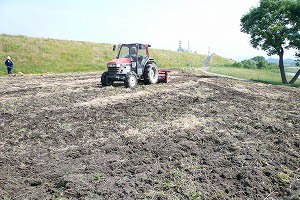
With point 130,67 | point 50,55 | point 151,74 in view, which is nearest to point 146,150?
point 130,67

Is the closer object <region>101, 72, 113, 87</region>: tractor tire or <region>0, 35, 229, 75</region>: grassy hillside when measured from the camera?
<region>101, 72, 113, 87</region>: tractor tire

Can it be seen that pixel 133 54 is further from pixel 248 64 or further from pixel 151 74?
pixel 248 64

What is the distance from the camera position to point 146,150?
692cm

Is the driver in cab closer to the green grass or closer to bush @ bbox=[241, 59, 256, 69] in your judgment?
the green grass

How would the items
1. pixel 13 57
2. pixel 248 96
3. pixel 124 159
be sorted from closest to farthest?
pixel 124 159
pixel 248 96
pixel 13 57

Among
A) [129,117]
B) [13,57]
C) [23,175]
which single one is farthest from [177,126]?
[13,57]

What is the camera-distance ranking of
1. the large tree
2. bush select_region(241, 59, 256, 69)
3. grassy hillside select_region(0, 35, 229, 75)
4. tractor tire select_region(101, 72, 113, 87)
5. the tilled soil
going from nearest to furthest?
the tilled soil
tractor tire select_region(101, 72, 113, 87)
the large tree
grassy hillside select_region(0, 35, 229, 75)
bush select_region(241, 59, 256, 69)

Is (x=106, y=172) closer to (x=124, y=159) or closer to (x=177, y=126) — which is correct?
(x=124, y=159)

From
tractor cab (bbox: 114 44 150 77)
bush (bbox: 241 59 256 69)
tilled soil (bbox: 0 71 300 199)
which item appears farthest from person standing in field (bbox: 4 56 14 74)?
bush (bbox: 241 59 256 69)

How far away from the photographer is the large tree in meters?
23.9

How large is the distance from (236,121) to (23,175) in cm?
623

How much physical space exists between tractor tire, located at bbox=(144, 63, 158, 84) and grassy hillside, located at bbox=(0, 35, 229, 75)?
52.5 ft

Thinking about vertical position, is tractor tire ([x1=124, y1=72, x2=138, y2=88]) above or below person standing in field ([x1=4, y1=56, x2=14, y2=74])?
below

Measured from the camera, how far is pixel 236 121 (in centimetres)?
952
